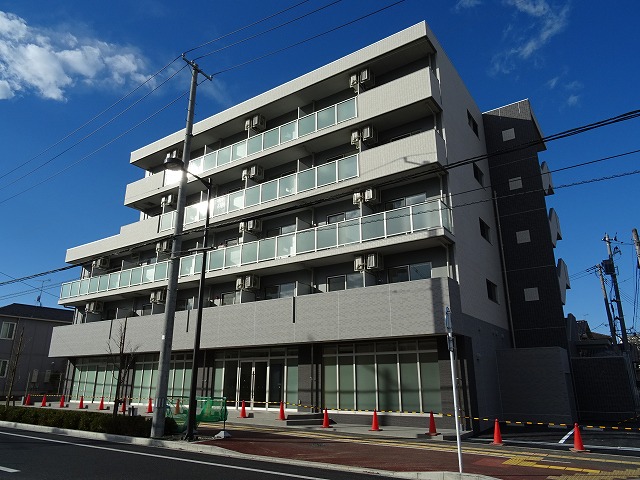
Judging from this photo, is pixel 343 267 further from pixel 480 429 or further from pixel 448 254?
pixel 480 429

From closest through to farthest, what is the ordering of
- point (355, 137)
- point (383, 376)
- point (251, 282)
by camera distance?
point (383, 376)
point (355, 137)
point (251, 282)

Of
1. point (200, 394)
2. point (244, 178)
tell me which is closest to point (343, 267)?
point (244, 178)

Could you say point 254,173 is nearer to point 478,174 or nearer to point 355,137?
point 355,137

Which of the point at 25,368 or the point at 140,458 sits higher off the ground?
the point at 25,368

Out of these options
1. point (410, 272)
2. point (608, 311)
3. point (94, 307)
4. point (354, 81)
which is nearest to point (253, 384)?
point (410, 272)

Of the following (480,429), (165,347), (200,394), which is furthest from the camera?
(200,394)

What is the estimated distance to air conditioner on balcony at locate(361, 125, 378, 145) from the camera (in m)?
20.9

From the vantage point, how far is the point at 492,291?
22312 millimetres

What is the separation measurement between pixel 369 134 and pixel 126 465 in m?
16.3

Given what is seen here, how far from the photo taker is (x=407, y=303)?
17.0 metres

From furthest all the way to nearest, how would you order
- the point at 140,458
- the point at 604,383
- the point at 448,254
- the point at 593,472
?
the point at 604,383
the point at 448,254
the point at 140,458
the point at 593,472

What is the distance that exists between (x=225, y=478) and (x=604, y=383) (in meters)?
19.9

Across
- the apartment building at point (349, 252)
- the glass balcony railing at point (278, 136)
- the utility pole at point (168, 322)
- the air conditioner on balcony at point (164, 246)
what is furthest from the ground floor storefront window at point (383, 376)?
the air conditioner on balcony at point (164, 246)

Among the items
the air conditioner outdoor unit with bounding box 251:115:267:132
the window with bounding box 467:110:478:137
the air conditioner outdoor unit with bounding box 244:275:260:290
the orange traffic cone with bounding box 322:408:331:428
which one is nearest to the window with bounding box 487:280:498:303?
the window with bounding box 467:110:478:137
